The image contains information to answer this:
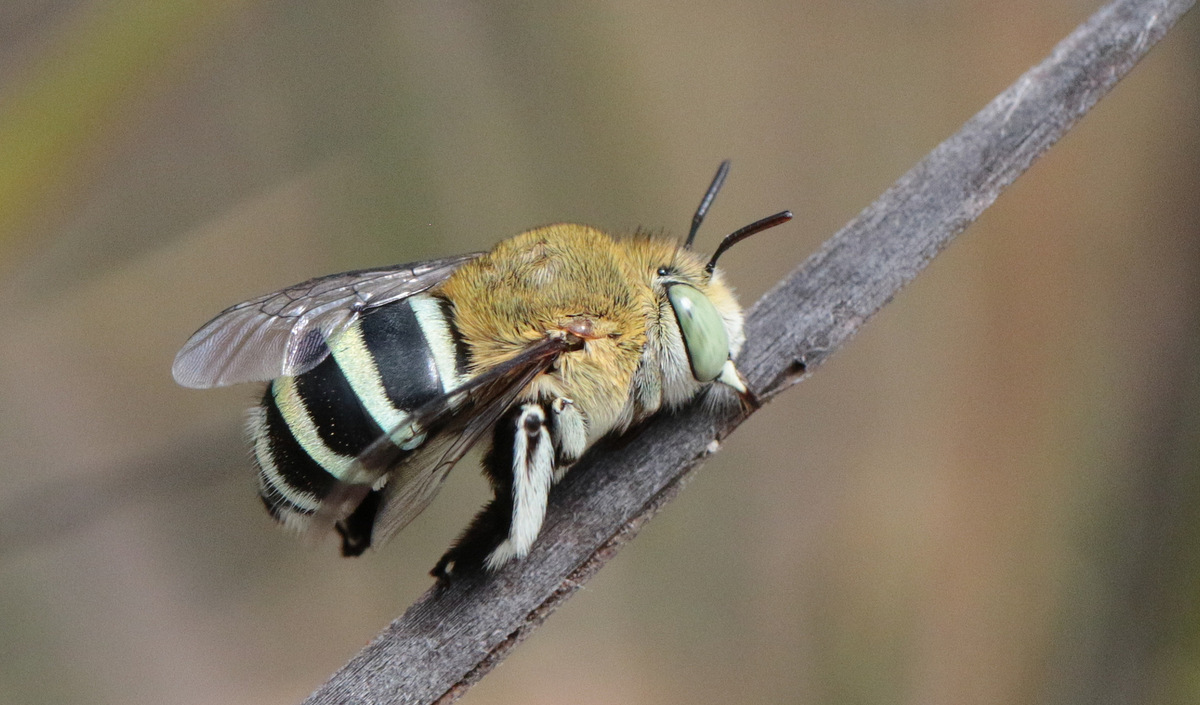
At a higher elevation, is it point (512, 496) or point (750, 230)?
point (750, 230)

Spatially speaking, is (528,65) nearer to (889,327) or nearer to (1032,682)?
(889,327)

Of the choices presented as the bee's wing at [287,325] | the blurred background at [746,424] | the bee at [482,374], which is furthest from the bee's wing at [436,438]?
the blurred background at [746,424]

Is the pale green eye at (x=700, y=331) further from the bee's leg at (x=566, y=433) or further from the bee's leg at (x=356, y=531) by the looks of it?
the bee's leg at (x=356, y=531)

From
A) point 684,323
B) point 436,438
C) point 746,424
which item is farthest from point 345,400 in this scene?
point 746,424

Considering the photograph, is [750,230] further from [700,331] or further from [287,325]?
[287,325]

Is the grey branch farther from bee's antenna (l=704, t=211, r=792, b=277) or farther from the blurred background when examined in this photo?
the blurred background

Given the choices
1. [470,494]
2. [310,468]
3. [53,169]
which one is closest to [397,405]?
[310,468]

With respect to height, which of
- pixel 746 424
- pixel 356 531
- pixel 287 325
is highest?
pixel 287 325
